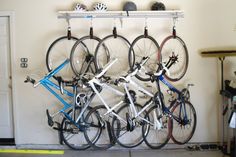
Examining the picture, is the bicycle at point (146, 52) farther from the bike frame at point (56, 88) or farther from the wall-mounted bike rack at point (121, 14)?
the bike frame at point (56, 88)

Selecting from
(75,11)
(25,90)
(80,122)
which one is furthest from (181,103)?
(25,90)

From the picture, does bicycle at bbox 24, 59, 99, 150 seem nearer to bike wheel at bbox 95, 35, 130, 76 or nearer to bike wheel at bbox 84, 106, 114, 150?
bike wheel at bbox 84, 106, 114, 150

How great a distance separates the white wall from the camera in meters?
3.77

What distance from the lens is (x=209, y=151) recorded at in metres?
3.77

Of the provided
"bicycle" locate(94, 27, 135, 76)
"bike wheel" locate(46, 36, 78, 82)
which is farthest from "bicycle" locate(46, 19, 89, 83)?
"bicycle" locate(94, 27, 135, 76)

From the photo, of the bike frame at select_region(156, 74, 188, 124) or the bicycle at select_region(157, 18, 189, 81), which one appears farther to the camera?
the bicycle at select_region(157, 18, 189, 81)

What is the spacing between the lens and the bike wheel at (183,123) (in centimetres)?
377

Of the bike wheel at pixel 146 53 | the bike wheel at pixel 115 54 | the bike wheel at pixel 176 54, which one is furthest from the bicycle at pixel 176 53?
the bike wheel at pixel 115 54

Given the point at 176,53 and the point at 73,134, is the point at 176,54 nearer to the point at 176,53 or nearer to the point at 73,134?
the point at 176,53

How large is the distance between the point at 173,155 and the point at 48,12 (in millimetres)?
3007

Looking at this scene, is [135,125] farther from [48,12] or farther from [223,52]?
[48,12]

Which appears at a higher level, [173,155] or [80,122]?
[80,122]

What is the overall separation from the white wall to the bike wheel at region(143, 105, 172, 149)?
525 mm

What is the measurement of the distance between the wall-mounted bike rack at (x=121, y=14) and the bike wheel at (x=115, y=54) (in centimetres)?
36
